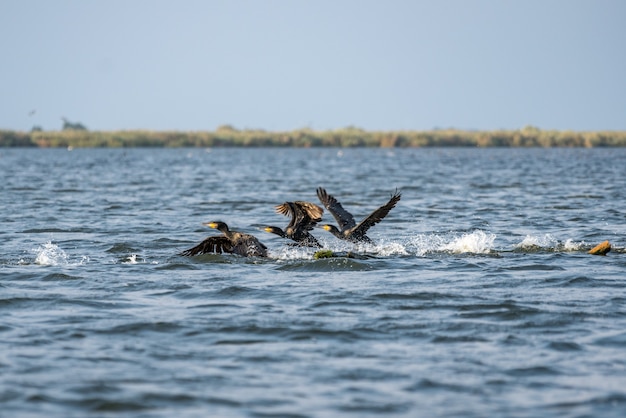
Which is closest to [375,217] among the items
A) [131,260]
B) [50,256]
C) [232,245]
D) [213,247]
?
[232,245]

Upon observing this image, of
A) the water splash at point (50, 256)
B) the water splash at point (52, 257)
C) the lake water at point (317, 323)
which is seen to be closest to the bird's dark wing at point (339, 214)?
the lake water at point (317, 323)

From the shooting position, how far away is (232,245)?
1510 cm

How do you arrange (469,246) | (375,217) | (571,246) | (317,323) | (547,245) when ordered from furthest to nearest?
(547,245), (571,246), (469,246), (375,217), (317,323)

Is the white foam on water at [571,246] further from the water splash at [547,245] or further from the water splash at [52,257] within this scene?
the water splash at [52,257]

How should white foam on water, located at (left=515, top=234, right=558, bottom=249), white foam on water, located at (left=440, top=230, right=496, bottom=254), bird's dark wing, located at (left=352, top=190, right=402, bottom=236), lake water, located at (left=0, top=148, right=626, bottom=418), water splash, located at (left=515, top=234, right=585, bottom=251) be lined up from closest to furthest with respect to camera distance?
lake water, located at (left=0, top=148, right=626, bottom=418) < bird's dark wing, located at (left=352, top=190, right=402, bottom=236) < white foam on water, located at (left=440, top=230, right=496, bottom=254) < water splash, located at (left=515, top=234, right=585, bottom=251) < white foam on water, located at (left=515, top=234, right=558, bottom=249)

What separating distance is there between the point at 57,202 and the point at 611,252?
52.7ft

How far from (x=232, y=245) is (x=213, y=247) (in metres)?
0.31

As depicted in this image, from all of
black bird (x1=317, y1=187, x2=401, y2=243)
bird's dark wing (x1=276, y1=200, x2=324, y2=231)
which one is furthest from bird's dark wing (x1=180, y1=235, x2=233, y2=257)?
black bird (x1=317, y1=187, x2=401, y2=243)

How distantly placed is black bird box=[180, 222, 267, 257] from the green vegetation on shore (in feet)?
264

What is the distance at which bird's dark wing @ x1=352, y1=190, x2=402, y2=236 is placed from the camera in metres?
14.4

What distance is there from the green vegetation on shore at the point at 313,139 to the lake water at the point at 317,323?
7625cm

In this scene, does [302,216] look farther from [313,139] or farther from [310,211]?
[313,139]

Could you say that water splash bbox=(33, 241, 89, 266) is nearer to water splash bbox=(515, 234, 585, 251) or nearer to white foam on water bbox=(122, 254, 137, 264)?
white foam on water bbox=(122, 254, 137, 264)

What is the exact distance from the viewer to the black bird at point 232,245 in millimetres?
14977
